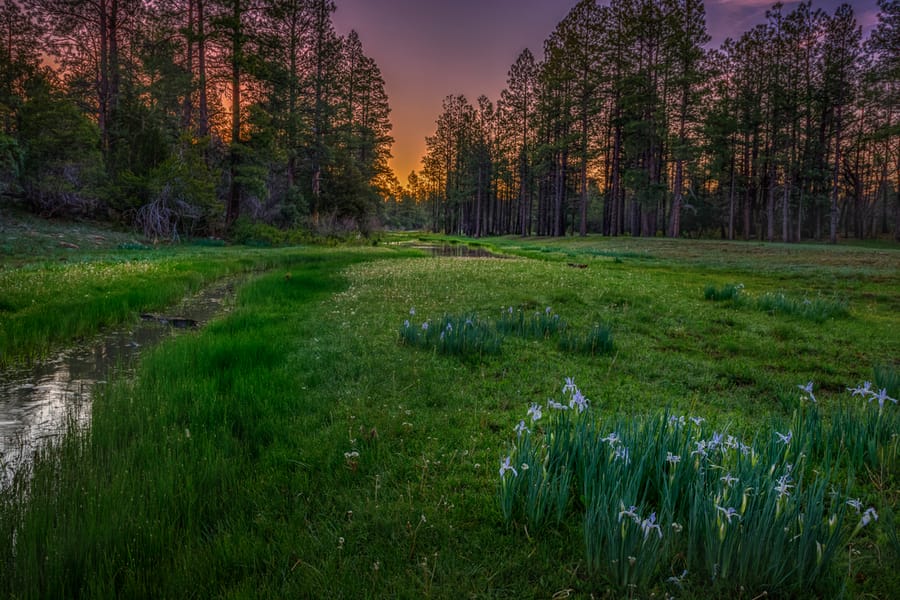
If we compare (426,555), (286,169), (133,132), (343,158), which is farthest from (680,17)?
(426,555)

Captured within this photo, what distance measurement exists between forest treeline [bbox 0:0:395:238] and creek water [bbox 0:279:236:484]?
16.2m

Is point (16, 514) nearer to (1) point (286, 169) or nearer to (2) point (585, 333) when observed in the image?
(2) point (585, 333)

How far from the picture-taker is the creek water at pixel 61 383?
3.76m

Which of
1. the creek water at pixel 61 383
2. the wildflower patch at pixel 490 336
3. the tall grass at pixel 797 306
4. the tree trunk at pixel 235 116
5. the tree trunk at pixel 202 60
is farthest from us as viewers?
the tree trunk at pixel 235 116

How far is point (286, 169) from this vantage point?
3572 cm

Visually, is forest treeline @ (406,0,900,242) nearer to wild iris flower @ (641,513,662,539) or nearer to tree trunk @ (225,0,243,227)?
tree trunk @ (225,0,243,227)

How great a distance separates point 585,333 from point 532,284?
17.3ft

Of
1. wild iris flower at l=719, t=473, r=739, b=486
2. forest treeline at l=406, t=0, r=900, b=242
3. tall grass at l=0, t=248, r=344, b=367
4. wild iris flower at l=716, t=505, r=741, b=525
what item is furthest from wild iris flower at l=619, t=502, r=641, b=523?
forest treeline at l=406, t=0, r=900, b=242

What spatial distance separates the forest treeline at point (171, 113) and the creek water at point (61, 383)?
16.2 metres

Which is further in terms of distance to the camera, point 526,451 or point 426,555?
point 526,451

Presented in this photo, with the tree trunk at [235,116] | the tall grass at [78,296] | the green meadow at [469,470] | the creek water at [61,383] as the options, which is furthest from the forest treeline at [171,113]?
the green meadow at [469,470]

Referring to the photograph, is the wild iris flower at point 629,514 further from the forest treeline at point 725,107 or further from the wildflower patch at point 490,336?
the forest treeline at point 725,107

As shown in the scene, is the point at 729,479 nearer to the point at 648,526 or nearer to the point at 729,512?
the point at 729,512

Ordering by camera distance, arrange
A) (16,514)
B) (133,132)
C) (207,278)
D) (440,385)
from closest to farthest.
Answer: (16,514)
(440,385)
(207,278)
(133,132)
